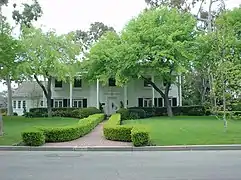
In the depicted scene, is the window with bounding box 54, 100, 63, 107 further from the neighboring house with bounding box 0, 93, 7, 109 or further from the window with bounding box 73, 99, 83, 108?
the neighboring house with bounding box 0, 93, 7, 109

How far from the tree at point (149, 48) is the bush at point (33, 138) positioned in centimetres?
2170

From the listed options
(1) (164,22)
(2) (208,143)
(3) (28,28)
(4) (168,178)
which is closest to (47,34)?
(3) (28,28)

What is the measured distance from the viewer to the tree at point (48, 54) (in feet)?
123

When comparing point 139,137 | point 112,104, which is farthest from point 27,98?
point 139,137

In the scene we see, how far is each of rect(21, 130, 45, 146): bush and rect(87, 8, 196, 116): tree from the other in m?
21.7

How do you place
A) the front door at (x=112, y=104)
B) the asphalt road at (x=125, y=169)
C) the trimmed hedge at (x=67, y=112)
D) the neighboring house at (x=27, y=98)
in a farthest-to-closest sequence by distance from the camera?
1. the neighboring house at (x=27, y=98)
2. the front door at (x=112, y=104)
3. the trimmed hedge at (x=67, y=112)
4. the asphalt road at (x=125, y=169)

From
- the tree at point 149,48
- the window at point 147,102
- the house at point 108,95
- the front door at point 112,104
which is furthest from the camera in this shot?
the window at point 147,102

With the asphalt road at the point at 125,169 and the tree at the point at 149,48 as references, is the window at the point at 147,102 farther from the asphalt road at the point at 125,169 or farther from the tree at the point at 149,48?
the asphalt road at the point at 125,169

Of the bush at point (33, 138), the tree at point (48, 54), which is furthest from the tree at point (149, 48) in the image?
the bush at point (33, 138)

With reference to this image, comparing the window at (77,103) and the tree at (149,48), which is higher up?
the tree at (149,48)

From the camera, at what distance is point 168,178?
328 inches

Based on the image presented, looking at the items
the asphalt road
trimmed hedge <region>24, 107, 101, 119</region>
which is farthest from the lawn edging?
trimmed hedge <region>24, 107, 101, 119</region>

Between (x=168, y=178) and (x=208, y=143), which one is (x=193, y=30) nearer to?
(x=208, y=143)

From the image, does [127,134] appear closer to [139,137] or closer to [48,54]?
[139,137]
